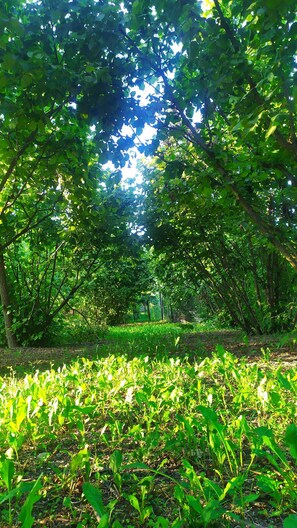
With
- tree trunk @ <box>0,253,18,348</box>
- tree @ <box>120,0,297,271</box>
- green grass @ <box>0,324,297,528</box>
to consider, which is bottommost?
green grass @ <box>0,324,297,528</box>

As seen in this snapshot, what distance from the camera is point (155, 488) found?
156 centimetres

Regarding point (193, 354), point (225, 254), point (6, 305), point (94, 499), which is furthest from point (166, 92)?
point (6, 305)

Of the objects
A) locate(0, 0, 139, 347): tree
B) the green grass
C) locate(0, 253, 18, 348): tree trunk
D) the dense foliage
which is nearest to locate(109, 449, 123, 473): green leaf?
the green grass

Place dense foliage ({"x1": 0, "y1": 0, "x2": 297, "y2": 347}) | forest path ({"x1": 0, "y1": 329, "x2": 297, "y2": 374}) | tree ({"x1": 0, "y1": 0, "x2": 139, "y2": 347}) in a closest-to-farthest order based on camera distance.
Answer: dense foliage ({"x1": 0, "y1": 0, "x2": 297, "y2": 347}), tree ({"x1": 0, "y1": 0, "x2": 139, "y2": 347}), forest path ({"x1": 0, "y1": 329, "x2": 297, "y2": 374})

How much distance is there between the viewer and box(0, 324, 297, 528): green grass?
134 cm

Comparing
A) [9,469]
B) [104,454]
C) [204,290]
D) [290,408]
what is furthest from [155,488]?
[204,290]

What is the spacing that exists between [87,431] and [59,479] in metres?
0.52

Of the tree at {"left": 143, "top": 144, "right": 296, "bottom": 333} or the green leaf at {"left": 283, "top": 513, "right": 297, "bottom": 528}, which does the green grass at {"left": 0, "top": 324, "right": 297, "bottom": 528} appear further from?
the tree at {"left": 143, "top": 144, "right": 296, "bottom": 333}

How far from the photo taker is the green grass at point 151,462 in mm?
1339

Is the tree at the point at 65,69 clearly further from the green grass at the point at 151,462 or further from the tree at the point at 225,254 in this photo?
the tree at the point at 225,254

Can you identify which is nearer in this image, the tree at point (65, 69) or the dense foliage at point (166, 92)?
the dense foliage at point (166, 92)

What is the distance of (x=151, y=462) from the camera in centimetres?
176

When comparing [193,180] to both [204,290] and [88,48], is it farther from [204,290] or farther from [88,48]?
[204,290]

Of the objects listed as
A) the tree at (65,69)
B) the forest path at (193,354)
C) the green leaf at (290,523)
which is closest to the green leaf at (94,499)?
the green leaf at (290,523)
